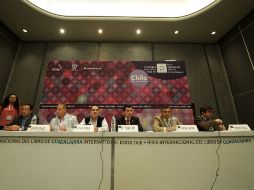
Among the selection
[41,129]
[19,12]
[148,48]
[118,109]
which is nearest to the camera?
[41,129]

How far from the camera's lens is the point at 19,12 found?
3.68 metres

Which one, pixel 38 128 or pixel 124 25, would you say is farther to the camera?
pixel 124 25

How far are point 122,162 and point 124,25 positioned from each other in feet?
11.1

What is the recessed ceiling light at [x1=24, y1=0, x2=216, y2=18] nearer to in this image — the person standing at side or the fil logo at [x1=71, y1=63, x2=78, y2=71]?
the fil logo at [x1=71, y1=63, x2=78, y2=71]

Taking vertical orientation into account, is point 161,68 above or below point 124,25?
below

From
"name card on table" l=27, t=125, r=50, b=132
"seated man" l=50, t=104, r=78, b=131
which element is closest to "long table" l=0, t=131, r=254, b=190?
"name card on table" l=27, t=125, r=50, b=132

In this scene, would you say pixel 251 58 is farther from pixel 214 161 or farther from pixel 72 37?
pixel 72 37

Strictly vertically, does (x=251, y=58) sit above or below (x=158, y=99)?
above

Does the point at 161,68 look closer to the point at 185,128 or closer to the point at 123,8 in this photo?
the point at 123,8

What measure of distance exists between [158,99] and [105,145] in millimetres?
2736

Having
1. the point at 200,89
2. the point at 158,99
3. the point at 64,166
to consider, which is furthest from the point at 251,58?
the point at 64,166

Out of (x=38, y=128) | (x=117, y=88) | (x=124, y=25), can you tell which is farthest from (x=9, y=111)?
(x=124, y=25)

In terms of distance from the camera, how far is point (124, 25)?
4062 millimetres

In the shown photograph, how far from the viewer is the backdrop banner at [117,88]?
13.2ft
